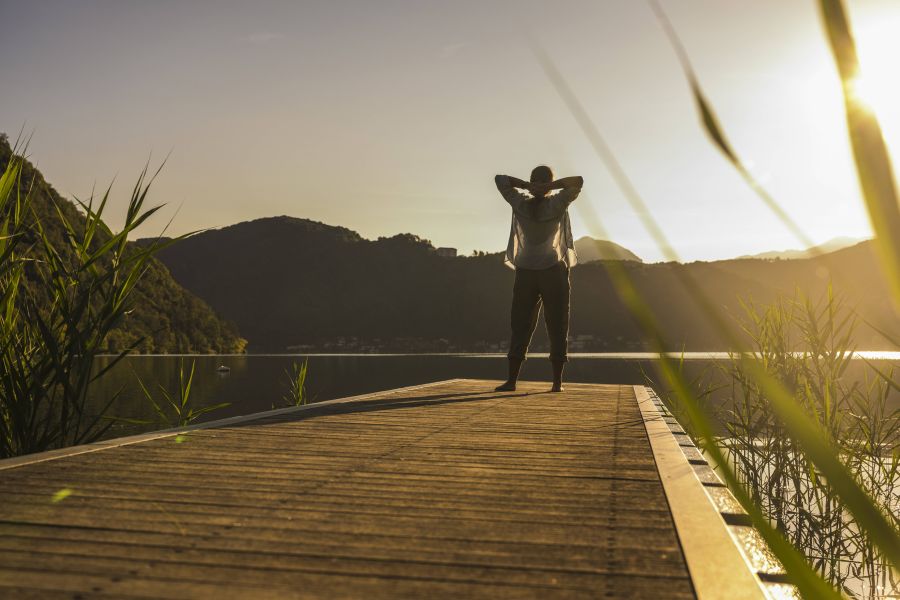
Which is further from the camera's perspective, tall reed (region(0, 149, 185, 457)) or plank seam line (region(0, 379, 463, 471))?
tall reed (region(0, 149, 185, 457))

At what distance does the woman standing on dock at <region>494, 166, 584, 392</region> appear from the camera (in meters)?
6.32

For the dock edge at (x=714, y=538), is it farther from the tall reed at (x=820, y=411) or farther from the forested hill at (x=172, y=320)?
the forested hill at (x=172, y=320)

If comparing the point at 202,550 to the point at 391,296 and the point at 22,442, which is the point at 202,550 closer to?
the point at 22,442

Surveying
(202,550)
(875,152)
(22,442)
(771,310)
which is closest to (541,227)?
(771,310)

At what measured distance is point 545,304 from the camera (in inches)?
255

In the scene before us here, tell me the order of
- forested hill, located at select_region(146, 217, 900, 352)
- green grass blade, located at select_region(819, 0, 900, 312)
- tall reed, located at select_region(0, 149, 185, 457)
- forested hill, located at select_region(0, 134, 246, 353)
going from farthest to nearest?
1. forested hill, located at select_region(146, 217, 900, 352)
2. forested hill, located at select_region(0, 134, 246, 353)
3. tall reed, located at select_region(0, 149, 185, 457)
4. green grass blade, located at select_region(819, 0, 900, 312)

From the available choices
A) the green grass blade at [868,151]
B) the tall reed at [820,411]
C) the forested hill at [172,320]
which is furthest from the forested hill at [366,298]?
the green grass blade at [868,151]

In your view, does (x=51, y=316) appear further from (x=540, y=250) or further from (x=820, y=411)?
(x=820, y=411)

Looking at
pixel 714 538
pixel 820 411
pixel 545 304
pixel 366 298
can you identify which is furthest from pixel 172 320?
pixel 714 538

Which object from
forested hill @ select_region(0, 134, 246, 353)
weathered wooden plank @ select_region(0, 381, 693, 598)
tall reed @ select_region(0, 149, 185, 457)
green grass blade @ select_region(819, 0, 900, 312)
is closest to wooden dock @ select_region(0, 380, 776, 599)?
weathered wooden plank @ select_region(0, 381, 693, 598)

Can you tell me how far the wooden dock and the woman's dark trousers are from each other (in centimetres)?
273

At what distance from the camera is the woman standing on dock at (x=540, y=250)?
20.7ft

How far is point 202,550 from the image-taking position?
1755 mm

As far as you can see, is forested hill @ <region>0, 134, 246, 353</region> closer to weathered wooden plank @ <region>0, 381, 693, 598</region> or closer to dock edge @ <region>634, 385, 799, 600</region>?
weathered wooden plank @ <region>0, 381, 693, 598</region>
